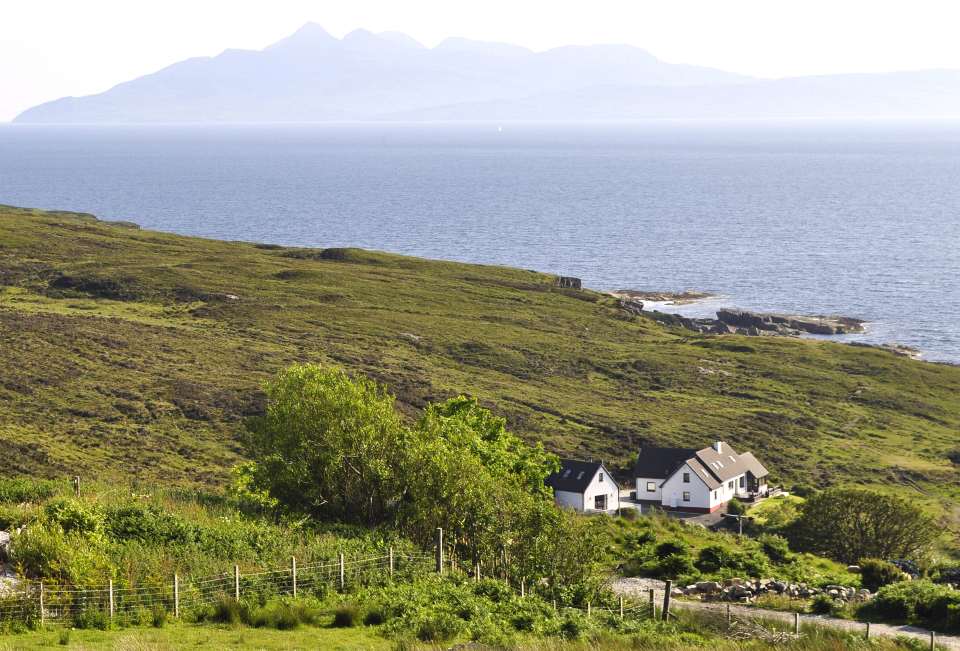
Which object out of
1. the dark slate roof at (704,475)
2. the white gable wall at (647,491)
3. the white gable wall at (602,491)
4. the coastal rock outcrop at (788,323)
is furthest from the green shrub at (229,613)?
the coastal rock outcrop at (788,323)

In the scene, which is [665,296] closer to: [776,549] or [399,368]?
[399,368]

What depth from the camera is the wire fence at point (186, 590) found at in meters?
21.6

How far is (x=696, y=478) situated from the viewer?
65125mm

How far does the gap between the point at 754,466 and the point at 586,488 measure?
1427cm

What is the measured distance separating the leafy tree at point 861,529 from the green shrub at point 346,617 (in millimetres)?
32777

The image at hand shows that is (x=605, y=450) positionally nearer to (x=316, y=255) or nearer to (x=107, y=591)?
(x=107, y=591)

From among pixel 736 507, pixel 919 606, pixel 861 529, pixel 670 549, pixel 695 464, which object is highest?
pixel 919 606

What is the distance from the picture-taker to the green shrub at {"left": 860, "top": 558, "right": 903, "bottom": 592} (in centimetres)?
3938

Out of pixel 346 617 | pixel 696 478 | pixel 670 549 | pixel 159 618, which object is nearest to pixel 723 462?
pixel 696 478

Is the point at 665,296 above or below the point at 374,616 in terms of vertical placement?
below

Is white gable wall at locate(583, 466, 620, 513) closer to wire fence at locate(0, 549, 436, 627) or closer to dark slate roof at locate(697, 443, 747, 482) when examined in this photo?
dark slate roof at locate(697, 443, 747, 482)

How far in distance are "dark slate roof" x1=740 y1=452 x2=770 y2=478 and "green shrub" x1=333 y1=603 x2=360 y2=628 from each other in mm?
50092

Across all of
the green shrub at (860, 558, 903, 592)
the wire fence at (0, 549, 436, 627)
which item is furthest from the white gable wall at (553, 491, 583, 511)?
the wire fence at (0, 549, 436, 627)

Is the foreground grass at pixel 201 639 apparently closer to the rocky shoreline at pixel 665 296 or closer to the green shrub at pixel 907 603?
the green shrub at pixel 907 603
